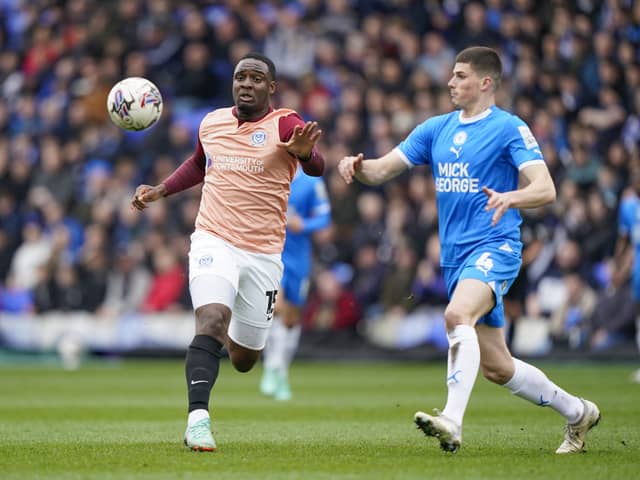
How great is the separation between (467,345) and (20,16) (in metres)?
22.9

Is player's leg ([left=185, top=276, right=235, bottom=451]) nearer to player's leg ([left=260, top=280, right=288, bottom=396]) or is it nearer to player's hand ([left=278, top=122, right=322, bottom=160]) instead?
player's hand ([left=278, top=122, right=322, bottom=160])

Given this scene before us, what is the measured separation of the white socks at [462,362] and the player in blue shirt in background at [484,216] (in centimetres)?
2

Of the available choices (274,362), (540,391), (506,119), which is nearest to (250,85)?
(506,119)

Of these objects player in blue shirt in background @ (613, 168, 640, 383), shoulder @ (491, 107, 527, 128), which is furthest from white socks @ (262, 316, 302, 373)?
shoulder @ (491, 107, 527, 128)

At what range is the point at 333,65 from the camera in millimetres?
23391

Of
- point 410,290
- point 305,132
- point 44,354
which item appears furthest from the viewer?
point 44,354

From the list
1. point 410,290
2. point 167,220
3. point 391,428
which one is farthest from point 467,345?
point 167,220

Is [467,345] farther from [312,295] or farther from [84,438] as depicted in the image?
[312,295]

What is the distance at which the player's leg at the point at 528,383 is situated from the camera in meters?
8.19

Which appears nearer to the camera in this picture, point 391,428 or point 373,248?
point 391,428

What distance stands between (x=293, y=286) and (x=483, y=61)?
6.93 meters

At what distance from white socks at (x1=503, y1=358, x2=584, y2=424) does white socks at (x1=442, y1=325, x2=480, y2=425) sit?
0.61 meters

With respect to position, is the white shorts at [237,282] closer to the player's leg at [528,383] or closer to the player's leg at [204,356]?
the player's leg at [204,356]

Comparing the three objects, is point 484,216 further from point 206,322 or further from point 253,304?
point 206,322
